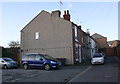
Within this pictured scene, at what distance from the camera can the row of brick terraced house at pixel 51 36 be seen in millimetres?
26258

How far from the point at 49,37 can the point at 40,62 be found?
792cm

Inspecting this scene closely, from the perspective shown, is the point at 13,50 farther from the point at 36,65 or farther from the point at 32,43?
the point at 36,65

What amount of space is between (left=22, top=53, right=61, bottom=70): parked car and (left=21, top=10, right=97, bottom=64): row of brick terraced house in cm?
607

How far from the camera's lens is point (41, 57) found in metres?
20.3

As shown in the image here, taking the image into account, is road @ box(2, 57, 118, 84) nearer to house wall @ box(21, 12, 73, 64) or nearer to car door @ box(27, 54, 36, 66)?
car door @ box(27, 54, 36, 66)

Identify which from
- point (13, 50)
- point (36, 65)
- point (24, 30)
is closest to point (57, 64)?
point (36, 65)

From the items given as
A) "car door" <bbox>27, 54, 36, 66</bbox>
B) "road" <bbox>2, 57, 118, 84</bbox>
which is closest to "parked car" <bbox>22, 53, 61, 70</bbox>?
"car door" <bbox>27, 54, 36, 66</bbox>

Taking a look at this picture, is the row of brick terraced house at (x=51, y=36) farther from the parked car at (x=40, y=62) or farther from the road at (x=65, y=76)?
the road at (x=65, y=76)

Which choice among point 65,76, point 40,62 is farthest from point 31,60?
point 65,76

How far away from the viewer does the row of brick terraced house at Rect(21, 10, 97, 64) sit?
1034 inches

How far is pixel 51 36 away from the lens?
27422 mm

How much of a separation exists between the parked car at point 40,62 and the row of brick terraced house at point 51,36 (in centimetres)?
607

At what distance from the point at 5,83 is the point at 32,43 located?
55.9ft

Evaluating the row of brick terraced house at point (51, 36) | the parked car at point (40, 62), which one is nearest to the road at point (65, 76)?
the parked car at point (40, 62)
